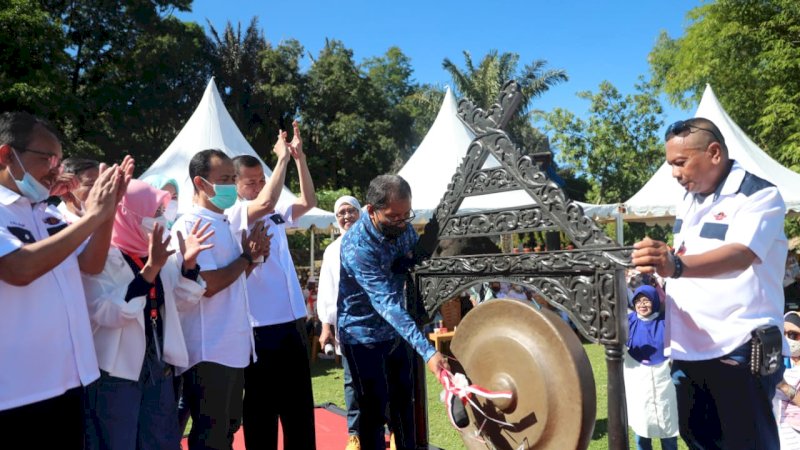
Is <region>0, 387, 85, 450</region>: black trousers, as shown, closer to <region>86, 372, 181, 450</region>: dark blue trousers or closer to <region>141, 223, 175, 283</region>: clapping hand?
<region>86, 372, 181, 450</region>: dark blue trousers

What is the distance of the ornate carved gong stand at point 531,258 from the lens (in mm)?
2209

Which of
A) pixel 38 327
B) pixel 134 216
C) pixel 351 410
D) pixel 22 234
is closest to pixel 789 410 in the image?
pixel 351 410

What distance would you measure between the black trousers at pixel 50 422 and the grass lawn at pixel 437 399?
3.14 m

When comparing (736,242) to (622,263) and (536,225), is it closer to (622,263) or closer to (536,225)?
(622,263)

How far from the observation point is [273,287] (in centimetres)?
351

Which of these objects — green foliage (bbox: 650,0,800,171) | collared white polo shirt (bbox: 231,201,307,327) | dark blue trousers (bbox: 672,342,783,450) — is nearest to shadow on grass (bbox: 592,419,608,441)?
dark blue trousers (bbox: 672,342,783,450)

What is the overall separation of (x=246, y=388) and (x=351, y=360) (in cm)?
62

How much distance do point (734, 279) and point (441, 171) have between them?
30.1 feet

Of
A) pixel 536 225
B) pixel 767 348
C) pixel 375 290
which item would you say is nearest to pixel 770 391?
pixel 767 348

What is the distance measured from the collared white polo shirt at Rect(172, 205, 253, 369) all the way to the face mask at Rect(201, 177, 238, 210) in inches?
2.2

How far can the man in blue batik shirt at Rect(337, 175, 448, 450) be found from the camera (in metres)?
3.02

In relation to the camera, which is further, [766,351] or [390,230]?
[390,230]

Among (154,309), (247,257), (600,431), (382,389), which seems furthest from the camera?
(600,431)

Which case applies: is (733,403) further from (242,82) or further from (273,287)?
(242,82)
